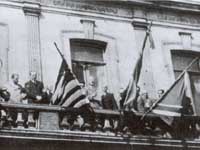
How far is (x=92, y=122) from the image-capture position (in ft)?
49.8

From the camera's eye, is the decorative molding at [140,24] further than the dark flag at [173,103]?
Yes

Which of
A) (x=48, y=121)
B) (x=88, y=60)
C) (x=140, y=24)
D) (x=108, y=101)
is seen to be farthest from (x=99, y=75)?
(x=48, y=121)

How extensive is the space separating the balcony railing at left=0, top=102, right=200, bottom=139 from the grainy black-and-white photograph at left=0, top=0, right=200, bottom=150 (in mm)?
26

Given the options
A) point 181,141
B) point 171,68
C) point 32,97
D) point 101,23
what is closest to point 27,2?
point 101,23

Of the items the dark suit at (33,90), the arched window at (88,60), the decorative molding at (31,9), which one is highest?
the decorative molding at (31,9)

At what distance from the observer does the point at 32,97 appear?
1515 centimetres

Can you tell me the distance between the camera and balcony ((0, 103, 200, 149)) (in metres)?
14.1

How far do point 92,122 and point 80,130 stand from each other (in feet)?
1.46

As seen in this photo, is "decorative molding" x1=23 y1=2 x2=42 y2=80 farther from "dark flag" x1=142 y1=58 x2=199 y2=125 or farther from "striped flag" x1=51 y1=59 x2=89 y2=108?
"dark flag" x1=142 y1=58 x2=199 y2=125

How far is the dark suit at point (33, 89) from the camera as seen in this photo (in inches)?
596

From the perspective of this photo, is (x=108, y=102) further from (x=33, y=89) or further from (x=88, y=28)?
(x=88, y=28)

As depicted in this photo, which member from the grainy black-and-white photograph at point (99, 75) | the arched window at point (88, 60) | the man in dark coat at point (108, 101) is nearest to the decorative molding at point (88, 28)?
the grainy black-and-white photograph at point (99, 75)

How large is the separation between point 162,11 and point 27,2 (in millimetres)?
4868

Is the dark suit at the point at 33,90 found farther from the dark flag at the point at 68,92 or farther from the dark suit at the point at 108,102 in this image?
the dark suit at the point at 108,102
